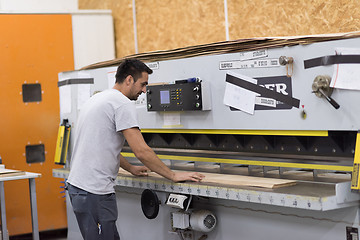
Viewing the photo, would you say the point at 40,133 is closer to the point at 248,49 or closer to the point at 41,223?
the point at 41,223

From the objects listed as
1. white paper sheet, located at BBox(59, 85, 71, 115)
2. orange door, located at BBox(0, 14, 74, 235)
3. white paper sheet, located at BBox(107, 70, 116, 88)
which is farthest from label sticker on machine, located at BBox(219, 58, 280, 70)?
orange door, located at BBox(0, 14, 74, 235)

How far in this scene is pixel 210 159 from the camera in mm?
2801

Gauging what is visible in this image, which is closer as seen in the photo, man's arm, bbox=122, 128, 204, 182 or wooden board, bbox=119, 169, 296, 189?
wooden board, bbox=119, 169, 296, 189

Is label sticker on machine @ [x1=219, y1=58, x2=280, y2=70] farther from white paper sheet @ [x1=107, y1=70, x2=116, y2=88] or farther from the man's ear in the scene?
white paper sheet @ [x1=107, y1=70, x2=116, y2=88]

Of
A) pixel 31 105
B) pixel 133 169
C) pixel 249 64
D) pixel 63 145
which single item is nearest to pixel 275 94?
pixel 249 64

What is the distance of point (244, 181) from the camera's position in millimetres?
2365

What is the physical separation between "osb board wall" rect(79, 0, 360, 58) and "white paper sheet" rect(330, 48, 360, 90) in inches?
35.4

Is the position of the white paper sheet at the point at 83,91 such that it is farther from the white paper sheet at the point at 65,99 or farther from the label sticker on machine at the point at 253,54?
the label sticker on machine at the point at 253,54

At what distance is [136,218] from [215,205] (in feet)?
2.27

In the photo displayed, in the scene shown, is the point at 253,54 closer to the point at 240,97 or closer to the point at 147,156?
the point at 240,97

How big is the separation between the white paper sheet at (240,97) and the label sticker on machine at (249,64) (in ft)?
0.13

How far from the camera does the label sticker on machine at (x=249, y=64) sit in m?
2.33

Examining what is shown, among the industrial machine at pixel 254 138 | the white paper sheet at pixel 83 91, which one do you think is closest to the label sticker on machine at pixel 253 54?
the industrial machine at pixel 254 138

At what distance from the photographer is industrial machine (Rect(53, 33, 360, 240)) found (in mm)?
2082
